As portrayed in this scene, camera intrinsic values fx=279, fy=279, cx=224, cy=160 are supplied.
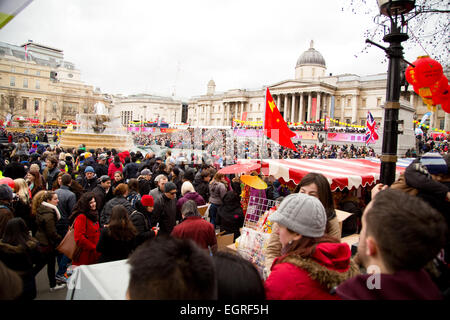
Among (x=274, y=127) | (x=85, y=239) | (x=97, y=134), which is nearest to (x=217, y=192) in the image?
(x=274, y=127)

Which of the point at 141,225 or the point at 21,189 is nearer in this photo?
the point at 141,225

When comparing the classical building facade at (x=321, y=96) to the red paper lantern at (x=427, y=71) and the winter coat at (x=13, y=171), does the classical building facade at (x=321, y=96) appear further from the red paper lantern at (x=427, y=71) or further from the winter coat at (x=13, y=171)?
the winter coat at (x=13, y=171)

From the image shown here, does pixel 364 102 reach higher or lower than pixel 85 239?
higher

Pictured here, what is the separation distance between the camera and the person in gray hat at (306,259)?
1.51m

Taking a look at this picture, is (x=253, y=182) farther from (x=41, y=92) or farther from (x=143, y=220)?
(x=41, y=92)

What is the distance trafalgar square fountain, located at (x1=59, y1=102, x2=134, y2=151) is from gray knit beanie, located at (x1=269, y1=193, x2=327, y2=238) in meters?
20.6

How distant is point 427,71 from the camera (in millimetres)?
5594

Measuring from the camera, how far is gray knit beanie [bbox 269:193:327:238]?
1.84m

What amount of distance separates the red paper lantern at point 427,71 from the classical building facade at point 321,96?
145ft

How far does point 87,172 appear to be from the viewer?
21.2 feet

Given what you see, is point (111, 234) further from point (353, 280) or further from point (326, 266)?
point (353, 280)

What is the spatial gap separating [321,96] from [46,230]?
204 feet
